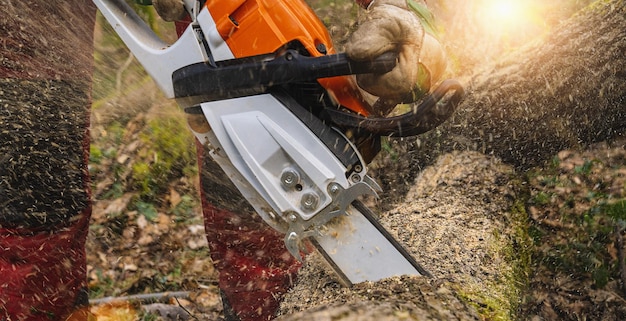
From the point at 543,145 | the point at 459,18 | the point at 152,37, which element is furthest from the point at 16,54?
the point at 459,18

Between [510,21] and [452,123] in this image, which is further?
[510,21]

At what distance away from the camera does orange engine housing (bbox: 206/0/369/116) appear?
1.55 m

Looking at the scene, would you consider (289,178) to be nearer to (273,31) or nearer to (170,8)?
(273,31)

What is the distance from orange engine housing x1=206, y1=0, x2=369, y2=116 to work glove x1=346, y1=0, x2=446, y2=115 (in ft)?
0.36

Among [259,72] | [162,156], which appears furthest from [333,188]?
[162,156]

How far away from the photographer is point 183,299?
2.94 m

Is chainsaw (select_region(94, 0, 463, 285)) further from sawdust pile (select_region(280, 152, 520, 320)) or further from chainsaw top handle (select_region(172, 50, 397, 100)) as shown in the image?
sawdust pile (select_region(280, 152, 520, 320))

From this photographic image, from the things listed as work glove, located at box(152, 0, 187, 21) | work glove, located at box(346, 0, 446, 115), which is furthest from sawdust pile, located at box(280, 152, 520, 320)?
work glove, located at box(152, 0, 187, 21)

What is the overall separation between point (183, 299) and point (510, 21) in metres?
3.51

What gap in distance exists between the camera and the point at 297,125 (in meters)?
Answer: 1.56

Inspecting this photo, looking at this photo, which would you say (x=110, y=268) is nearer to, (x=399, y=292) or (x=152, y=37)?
(x=152, y=37)

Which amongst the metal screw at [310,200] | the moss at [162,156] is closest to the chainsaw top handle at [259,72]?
the metal screw at [310,200]

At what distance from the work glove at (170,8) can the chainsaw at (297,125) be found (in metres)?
0.17

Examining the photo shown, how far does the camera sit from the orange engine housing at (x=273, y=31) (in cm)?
155
